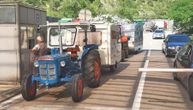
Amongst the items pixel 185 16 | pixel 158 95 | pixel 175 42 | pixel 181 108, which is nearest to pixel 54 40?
pixel 158 95

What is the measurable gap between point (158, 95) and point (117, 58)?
653cm

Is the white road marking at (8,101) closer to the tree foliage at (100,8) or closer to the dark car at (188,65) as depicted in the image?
the dark car at (188,65)

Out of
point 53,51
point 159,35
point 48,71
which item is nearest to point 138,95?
point 48,71

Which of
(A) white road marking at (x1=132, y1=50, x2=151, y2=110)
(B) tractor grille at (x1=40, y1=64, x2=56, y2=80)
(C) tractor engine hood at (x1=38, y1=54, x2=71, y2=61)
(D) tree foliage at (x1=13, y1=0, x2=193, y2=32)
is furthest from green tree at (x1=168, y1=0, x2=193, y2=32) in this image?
(B) tractor grille at (x1=40, y1=64, x2=56, y2=80)

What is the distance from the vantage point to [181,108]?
10.4 metres

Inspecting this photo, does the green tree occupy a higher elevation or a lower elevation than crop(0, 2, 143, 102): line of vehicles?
higher

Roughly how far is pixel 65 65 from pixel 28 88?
3.80 ft

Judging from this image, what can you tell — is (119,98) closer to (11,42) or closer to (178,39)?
(11,42)

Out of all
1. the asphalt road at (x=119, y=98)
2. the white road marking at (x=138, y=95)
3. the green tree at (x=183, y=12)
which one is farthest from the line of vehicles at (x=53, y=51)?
the green tree at (x=183, y=12)

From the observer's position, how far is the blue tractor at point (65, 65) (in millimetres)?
11305

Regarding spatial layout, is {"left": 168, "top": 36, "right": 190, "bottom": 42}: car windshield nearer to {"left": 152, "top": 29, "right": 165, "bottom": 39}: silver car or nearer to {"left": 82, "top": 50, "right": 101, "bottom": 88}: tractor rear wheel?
{"left": 82, "top": 50, "right": 101, "bottom": 88}: tractor rear wheel

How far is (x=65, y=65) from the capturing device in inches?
461

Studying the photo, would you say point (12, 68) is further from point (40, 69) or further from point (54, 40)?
point (40, 69)

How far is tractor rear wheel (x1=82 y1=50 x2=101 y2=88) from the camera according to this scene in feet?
42.0
